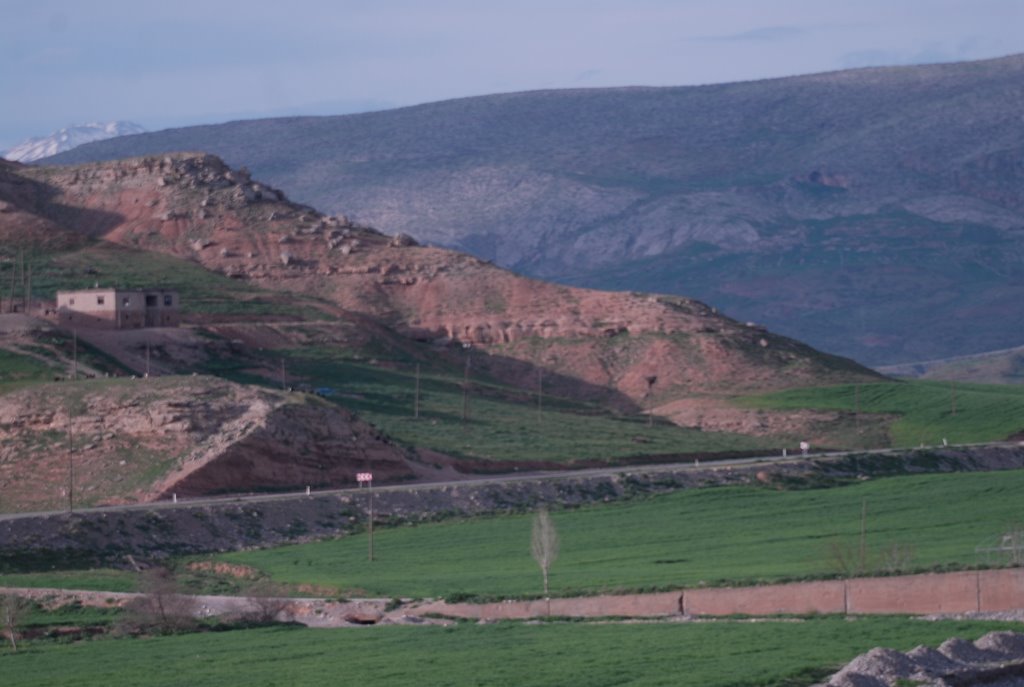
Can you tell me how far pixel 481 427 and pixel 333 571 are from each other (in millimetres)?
36967

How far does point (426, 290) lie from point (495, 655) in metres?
89.3

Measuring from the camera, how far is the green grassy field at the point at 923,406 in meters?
99.1

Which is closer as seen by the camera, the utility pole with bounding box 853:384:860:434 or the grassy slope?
the utility pole with bounding box 853:384:860:434

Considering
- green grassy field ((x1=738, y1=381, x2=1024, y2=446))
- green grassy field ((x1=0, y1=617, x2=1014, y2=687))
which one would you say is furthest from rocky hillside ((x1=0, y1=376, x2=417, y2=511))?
green grassy field ((x1=738, y1=381, x2=1024, y2=446))

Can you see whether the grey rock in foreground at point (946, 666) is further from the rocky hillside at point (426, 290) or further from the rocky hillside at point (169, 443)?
the rocky hillside at point (426, 290)

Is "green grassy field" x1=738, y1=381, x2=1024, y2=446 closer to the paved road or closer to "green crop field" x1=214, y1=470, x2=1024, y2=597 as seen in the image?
the paved road

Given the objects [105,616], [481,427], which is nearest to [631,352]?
[481,427]

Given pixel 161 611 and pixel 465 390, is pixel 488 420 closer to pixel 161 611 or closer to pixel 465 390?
pixel 465 390

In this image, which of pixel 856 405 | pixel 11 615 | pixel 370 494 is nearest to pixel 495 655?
pixel 11 615

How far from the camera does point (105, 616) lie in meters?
46.7

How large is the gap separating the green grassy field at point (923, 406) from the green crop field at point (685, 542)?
21.1 meters

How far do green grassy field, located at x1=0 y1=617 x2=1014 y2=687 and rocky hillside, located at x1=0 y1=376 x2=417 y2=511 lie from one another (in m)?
27.4

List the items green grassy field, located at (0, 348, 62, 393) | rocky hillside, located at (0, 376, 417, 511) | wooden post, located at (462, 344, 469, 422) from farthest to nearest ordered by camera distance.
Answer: wooden post, located at (462, 344, 469, 422) < green grassy field, located at (0, 348, 62, 393) < rocky hillside, located at (0, 376, 417, 511)

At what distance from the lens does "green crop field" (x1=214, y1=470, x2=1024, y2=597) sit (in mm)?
49969
